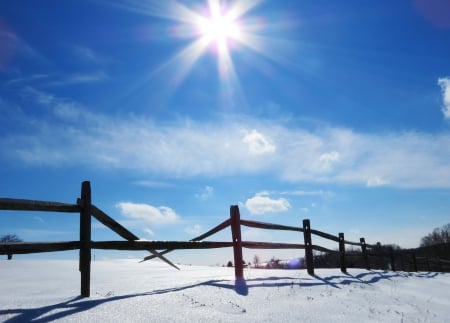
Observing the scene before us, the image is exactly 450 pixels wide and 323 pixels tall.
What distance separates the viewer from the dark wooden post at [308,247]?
8328 millimetres

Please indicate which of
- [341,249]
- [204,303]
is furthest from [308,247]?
[204,303]

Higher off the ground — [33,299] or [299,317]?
[33,299]

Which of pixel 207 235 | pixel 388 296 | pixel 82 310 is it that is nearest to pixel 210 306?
pixel 82 310

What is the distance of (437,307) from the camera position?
621 centimetres

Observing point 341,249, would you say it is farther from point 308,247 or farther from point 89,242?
point 89,242

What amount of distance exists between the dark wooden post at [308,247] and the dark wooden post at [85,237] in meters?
5.40

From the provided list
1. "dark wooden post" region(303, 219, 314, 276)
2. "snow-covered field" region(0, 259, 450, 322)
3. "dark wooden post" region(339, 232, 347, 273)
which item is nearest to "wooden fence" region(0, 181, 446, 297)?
"snow-covered field" region(0, 259, 450, 322)

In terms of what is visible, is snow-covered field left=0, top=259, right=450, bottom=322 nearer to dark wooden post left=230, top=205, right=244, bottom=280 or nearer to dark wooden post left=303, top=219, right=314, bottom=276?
dark wooden post left=230, top=205, right=244, bottom=280

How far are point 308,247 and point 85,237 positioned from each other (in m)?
5.71

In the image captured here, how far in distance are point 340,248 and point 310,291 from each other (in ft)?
16.9

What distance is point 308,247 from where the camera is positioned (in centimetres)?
865

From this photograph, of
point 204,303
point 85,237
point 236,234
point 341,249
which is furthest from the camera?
point 341,249

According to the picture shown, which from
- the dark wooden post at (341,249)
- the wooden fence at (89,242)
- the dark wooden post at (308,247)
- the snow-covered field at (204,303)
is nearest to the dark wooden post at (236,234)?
the wooden fence at (89,242)

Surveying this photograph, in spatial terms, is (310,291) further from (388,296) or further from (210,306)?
(210,306)
